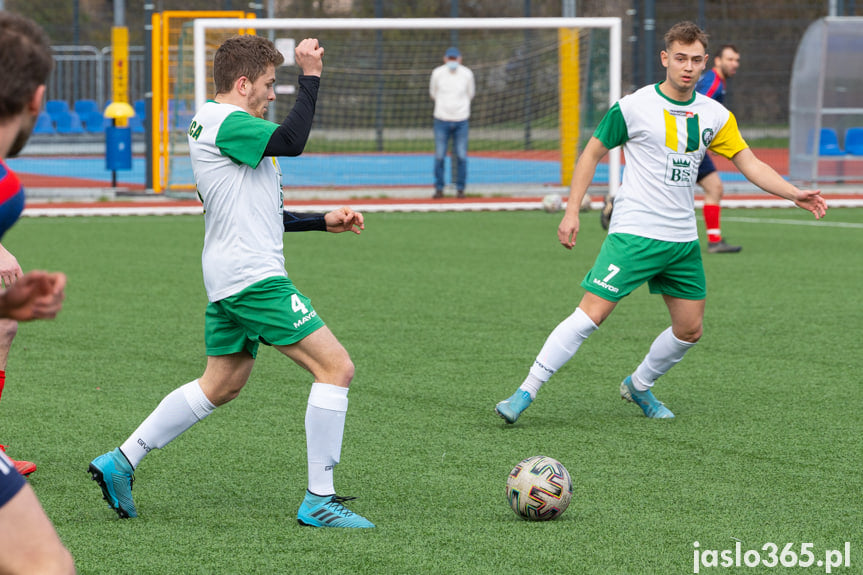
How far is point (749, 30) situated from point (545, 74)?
11.8 m

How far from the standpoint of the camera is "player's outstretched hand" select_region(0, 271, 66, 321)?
2297 mm

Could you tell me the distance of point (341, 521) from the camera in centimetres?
432

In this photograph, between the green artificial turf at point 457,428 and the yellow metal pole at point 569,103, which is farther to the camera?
the yellow metal pole at point 569,103

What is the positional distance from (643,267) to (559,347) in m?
0.55

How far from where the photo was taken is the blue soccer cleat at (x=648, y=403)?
20.2ft

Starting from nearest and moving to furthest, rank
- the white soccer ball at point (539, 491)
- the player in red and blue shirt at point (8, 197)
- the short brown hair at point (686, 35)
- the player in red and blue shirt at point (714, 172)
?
1. the player in red and blue shirt at point (8, 197)
2. the white soccer ball at point (539, 491)
3. the short brown hair at point (686, 35)
4. the player in red and blue shirt at point (714, 172)

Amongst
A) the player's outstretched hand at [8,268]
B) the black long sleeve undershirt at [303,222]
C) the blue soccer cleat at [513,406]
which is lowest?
the blue soccer cleat at [513,406]

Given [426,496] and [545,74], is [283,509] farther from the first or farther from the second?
[545,74]

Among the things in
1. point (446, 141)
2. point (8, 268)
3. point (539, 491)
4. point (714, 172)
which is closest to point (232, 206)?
point (8, 268)

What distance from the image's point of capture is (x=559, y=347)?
19.7ft

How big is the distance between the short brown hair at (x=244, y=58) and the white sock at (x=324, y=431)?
111 centimetres

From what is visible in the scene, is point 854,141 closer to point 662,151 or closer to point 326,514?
point 662,151

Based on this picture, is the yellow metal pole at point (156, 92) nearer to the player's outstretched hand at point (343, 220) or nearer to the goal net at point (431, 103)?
the goal net at point (431, 103)

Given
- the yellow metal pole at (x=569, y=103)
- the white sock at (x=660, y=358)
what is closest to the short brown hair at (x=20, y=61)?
the white sock at (x=660, y=358)
